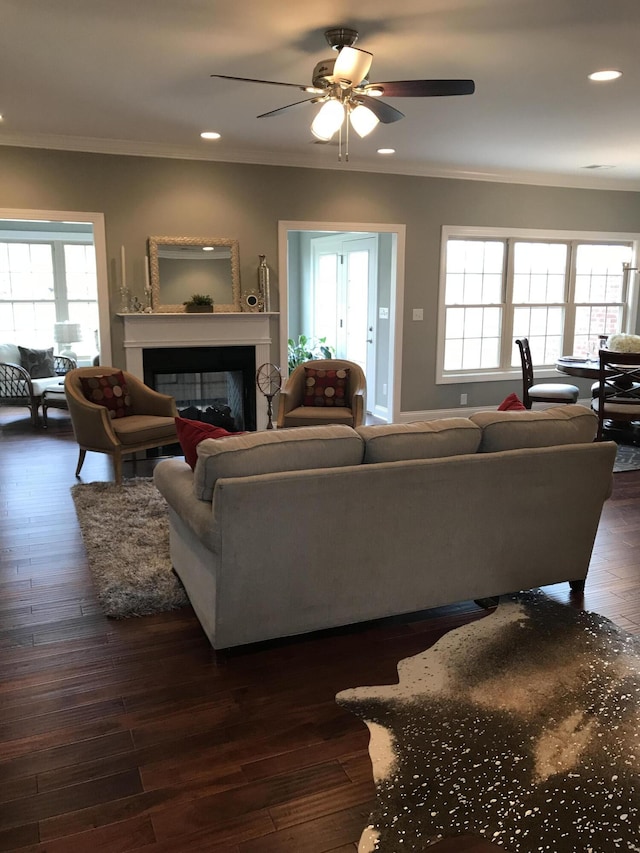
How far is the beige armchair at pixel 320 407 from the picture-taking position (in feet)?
18.4

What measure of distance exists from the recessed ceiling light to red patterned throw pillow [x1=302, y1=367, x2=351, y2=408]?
9.56 feet

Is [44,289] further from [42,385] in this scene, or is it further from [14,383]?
[42,385]

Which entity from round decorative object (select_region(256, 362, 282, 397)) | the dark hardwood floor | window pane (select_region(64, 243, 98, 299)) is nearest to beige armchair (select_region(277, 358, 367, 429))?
round decorative object (select_region(256, 362, 282, 397))

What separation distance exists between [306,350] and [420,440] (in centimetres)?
621

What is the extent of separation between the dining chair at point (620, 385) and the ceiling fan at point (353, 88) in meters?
3.22

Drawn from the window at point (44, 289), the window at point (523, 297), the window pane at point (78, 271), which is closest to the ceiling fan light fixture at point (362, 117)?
the window at point (523, 297)

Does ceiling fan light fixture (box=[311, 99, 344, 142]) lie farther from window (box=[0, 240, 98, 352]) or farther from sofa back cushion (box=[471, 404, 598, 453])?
window (box=[0, 240, 98, 352])

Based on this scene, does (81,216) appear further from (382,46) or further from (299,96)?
(382,46)

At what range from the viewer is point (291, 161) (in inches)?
250

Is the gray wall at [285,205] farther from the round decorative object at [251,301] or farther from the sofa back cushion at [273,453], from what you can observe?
the sofa back cushion at [273,453]

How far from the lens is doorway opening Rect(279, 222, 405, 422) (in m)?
6.93

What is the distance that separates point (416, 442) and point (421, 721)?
109 centimetres

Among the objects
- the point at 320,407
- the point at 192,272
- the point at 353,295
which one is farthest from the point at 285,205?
the point at 320,407

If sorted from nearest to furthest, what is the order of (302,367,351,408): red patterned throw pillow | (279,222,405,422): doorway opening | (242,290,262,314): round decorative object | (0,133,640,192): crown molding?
1. (0,133,640,192): crown molding
2. (302,367,351,408): red patterned throw pillow
3. (242,290,262,314): round decorative object
4. (279,222,405,422): doorway opening
